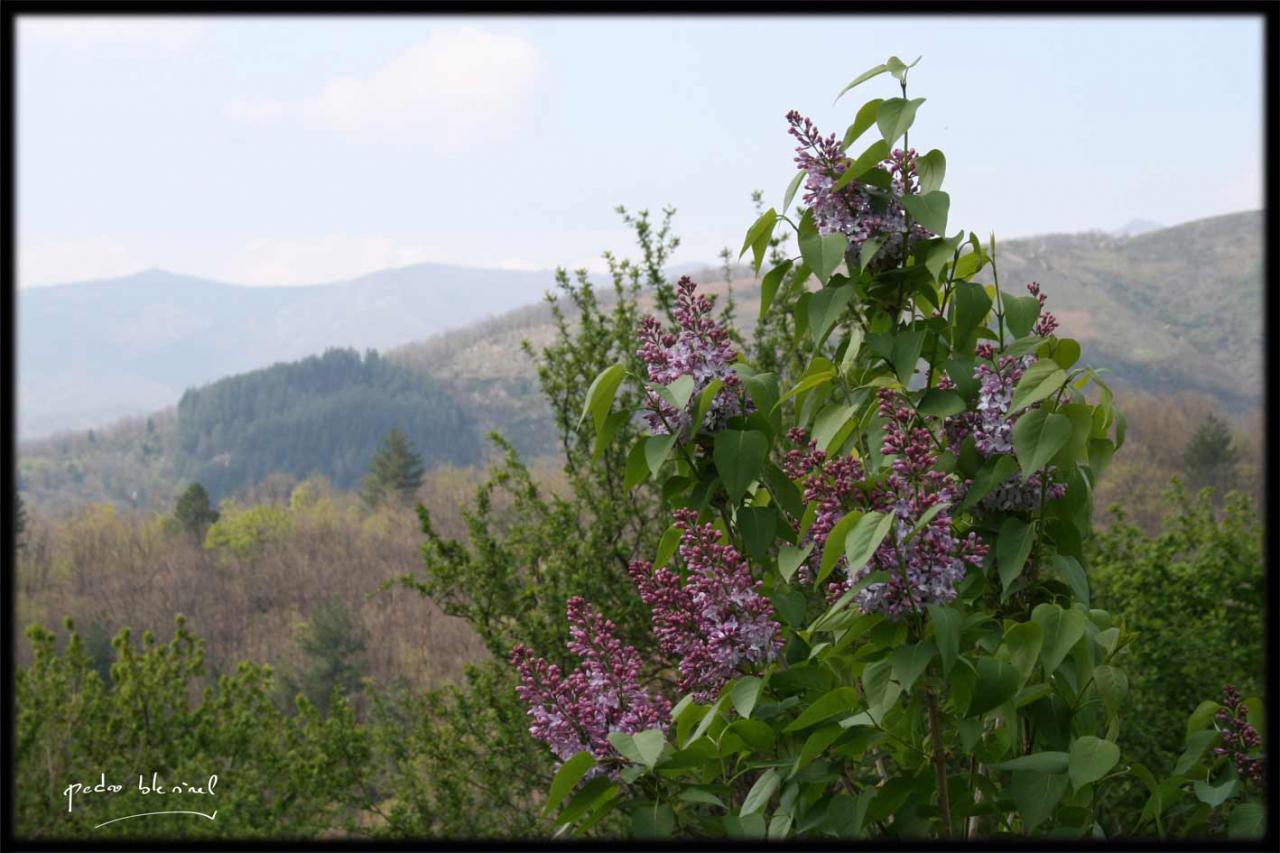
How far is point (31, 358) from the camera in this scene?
42438 mm

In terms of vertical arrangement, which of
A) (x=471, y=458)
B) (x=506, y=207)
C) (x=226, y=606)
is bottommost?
(x=226, y=606)

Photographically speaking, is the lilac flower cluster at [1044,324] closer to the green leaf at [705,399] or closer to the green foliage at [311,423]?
the green leaf at [705,399]

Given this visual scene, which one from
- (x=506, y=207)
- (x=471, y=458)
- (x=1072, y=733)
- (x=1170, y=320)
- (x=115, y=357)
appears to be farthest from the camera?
(x=115, y=357)

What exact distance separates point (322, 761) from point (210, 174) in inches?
1109

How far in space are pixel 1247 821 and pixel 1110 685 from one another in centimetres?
24

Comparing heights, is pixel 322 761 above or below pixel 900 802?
below

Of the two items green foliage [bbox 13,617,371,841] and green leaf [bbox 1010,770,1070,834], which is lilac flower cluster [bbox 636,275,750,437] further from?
green foliage [bbox 13,617,371,841]

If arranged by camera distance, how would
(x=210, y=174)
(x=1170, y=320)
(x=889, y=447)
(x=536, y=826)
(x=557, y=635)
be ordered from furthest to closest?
(x=1170, y=320), (x=210, y=174), (x=536, y=826), (x=557, y=635), (x=889, y=447)

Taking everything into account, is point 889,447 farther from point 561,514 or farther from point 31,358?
point 31,358

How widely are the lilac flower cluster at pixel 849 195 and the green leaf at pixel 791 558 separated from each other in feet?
1.28

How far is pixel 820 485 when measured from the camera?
52.3 inches

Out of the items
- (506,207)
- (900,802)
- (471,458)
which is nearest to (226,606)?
(506,207)

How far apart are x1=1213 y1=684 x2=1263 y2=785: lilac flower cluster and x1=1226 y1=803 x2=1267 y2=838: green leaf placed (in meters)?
0.11
